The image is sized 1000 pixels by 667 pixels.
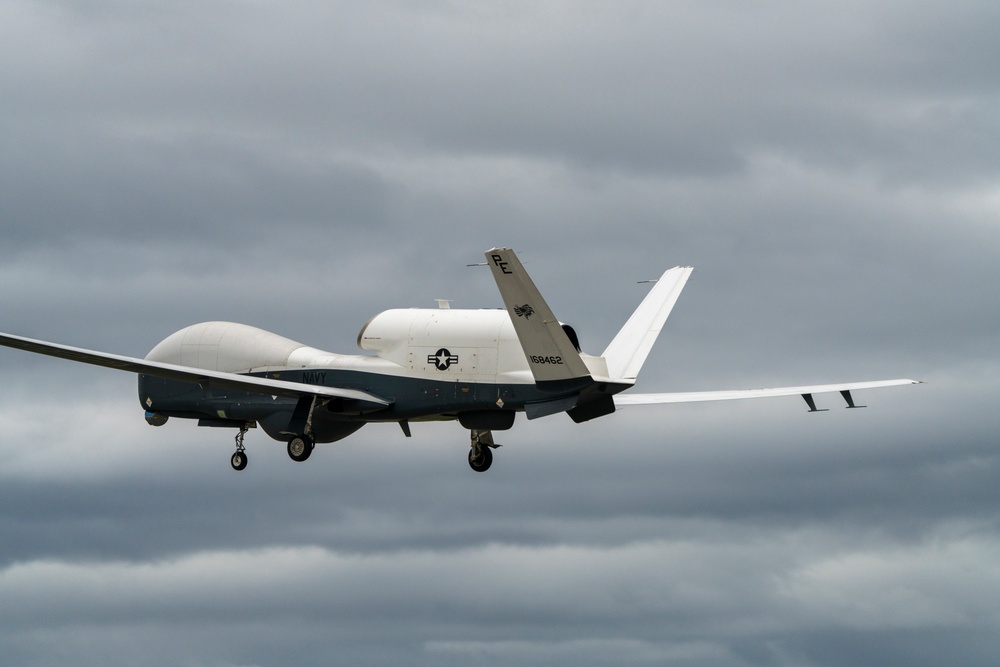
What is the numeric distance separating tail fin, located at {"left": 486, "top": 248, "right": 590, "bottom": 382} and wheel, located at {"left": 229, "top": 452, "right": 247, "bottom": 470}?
45.8 ft

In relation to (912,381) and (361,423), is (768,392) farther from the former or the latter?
(361,423)

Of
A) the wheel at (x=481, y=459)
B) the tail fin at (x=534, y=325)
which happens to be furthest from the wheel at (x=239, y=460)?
the tail fin at (x=534, y=325)

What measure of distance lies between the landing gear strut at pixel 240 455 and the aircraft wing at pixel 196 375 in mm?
3509

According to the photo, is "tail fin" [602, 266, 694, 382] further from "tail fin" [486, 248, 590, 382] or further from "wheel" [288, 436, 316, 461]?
"wheel" [288, 436, 316, 461]

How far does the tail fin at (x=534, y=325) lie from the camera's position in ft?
145

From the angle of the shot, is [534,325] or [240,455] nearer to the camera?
[534,325]

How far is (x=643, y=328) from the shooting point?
175ft

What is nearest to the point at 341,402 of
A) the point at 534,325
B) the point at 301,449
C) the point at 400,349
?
the point at 301,449

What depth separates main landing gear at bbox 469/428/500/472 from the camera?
56000mm

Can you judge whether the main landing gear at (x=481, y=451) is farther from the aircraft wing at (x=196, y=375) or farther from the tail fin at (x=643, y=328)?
the tail fin at (x=643, y=328)

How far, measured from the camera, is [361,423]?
55844 millimetres

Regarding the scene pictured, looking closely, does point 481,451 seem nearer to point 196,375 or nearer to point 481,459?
point 481,459

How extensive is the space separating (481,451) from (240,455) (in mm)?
8941

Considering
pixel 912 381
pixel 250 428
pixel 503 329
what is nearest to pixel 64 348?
pixel 250 428
